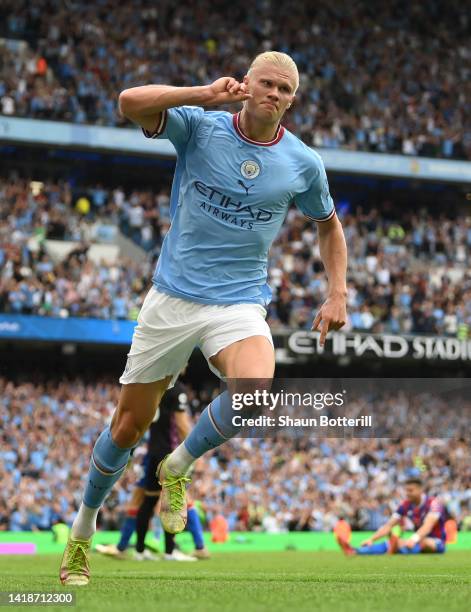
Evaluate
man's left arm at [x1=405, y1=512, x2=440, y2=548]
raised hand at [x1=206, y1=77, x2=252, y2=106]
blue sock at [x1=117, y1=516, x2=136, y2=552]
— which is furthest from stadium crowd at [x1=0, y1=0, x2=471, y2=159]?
raised hand at [x1=206, y1=77, x2=252, y2=106]

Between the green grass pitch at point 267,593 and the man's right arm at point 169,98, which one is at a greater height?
the man's right arm at point 169,98

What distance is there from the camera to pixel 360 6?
37625 millimetres

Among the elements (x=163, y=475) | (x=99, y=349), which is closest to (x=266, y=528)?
(x=99, y=349)

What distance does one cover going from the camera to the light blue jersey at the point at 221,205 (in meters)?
6.38

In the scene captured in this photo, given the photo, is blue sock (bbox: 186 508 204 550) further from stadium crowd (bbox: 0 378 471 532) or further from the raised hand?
stadium crowd (bbox: 0 378 471 532)

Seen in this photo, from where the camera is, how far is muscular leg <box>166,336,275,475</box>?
20.1ft

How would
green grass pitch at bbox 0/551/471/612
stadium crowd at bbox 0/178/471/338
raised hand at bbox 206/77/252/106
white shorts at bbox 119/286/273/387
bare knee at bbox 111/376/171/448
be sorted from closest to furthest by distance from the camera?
1. green grass pitch at bbox 0/551/471/612
2. raised hand at bbox 206/77/252/106
3. white shorts at bbox 119/286/273/387
4. bare knee at bbox 111/376/171/448
5. stadium crowd at bbox 0/178/471/338

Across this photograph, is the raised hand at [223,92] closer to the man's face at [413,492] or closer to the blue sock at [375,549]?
the man's face at [413,492]

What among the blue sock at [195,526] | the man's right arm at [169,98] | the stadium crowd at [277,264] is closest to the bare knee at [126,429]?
the man's right arm at [169,98]

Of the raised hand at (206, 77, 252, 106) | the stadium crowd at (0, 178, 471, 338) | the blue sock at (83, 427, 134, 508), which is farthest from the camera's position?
the stadium crowd at (0, 178, 471, 338)

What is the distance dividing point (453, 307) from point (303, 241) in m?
4.61

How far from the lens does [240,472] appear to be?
25.2m

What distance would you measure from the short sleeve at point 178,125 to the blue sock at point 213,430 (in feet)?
4.91

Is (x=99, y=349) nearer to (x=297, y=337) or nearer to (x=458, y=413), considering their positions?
(x=297, y=337)
